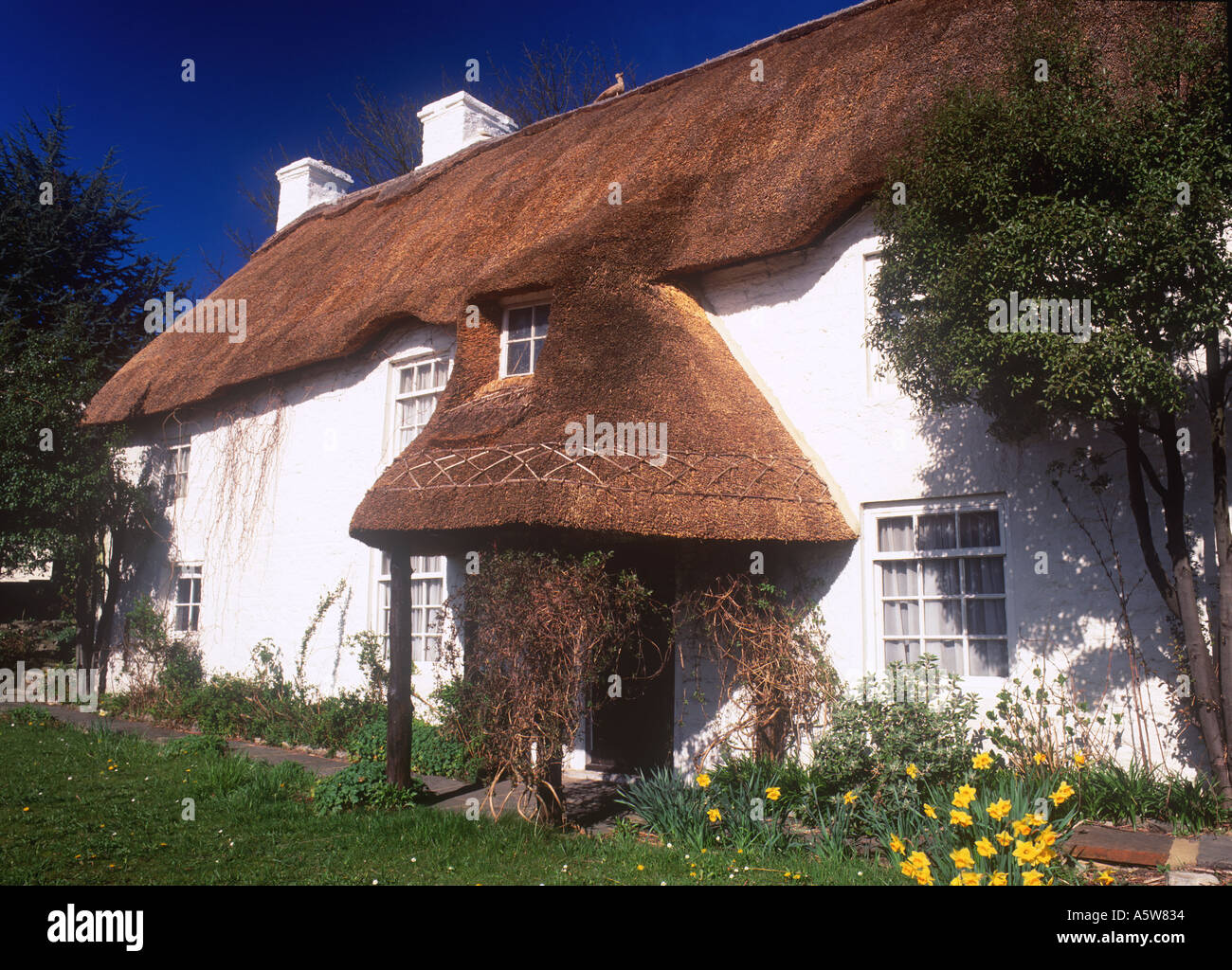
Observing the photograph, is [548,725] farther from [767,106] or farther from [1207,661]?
[767,106]

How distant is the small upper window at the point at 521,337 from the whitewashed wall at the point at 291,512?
113 centimetres

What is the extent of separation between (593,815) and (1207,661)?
13.4 feet

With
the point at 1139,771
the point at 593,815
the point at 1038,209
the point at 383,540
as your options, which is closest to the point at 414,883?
the point at 593,815

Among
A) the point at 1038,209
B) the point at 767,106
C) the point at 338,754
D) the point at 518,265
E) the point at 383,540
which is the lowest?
the point at 338,754

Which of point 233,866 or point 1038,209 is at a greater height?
point 1038,209

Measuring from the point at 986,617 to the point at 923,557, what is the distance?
0.60m

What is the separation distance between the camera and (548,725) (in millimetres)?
5469

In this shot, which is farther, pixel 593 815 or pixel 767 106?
pixel 767 106

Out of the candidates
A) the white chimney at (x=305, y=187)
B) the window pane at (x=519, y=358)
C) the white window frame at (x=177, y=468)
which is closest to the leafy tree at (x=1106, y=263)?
the window pane at (x=519, y=358)

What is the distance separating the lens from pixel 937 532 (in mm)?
6477

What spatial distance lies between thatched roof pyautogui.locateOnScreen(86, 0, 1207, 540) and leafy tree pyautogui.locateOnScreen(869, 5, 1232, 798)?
1339 millimetres

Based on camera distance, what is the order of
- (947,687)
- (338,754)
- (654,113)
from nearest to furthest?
(947,687) → (338,754) → (654,113)

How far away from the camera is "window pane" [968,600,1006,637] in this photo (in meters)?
6.12

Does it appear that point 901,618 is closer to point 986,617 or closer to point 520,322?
point 986,617
